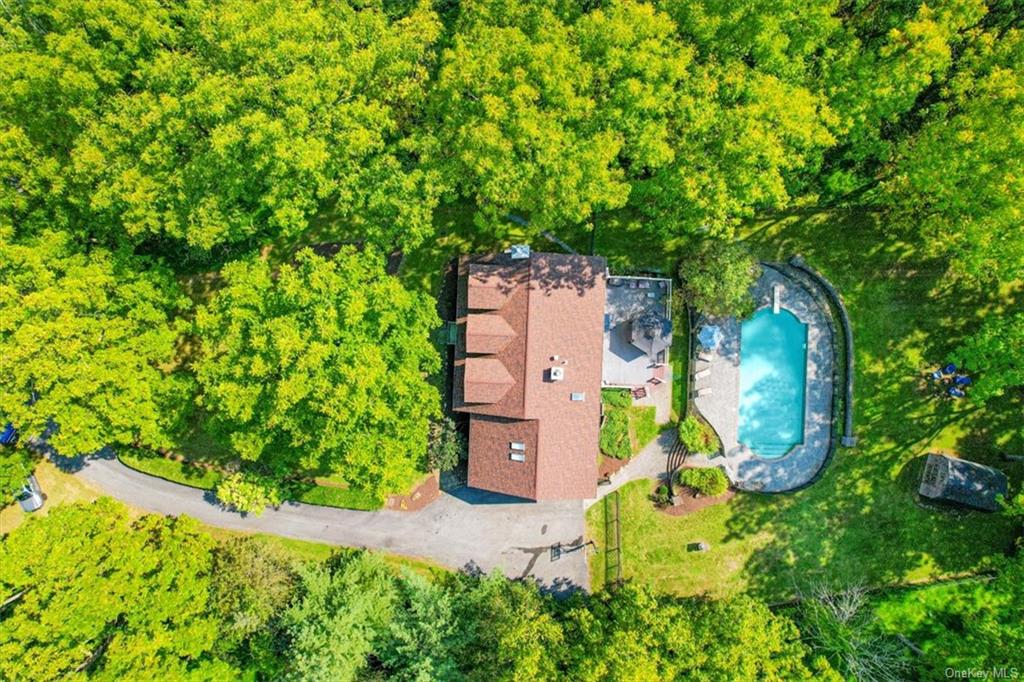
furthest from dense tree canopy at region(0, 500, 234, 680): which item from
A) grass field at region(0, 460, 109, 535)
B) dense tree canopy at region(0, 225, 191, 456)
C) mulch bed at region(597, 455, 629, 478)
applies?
mulch bed at region(597, 455, 629, 478)

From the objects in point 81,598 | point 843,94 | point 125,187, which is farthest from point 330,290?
point 843,94

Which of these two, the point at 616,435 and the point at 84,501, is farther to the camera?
the point at 84,501

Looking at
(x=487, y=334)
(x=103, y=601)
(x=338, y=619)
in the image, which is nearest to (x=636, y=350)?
(x=487, y=334)

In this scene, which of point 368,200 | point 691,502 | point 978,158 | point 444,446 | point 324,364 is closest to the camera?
point 978,158

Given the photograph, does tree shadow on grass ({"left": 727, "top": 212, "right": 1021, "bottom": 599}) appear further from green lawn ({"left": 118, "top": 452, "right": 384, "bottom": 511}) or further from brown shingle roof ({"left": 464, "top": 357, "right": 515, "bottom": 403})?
green lawn ({"left": 118, "top": 452, "right": 384, "bottom": 511})

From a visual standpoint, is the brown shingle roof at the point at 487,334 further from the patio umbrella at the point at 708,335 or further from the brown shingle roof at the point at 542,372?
the patio umbrella at the point at 708,335

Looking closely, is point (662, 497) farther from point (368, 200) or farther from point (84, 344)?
point (84, 344)

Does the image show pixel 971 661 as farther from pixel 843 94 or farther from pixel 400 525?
pixel 400 525
